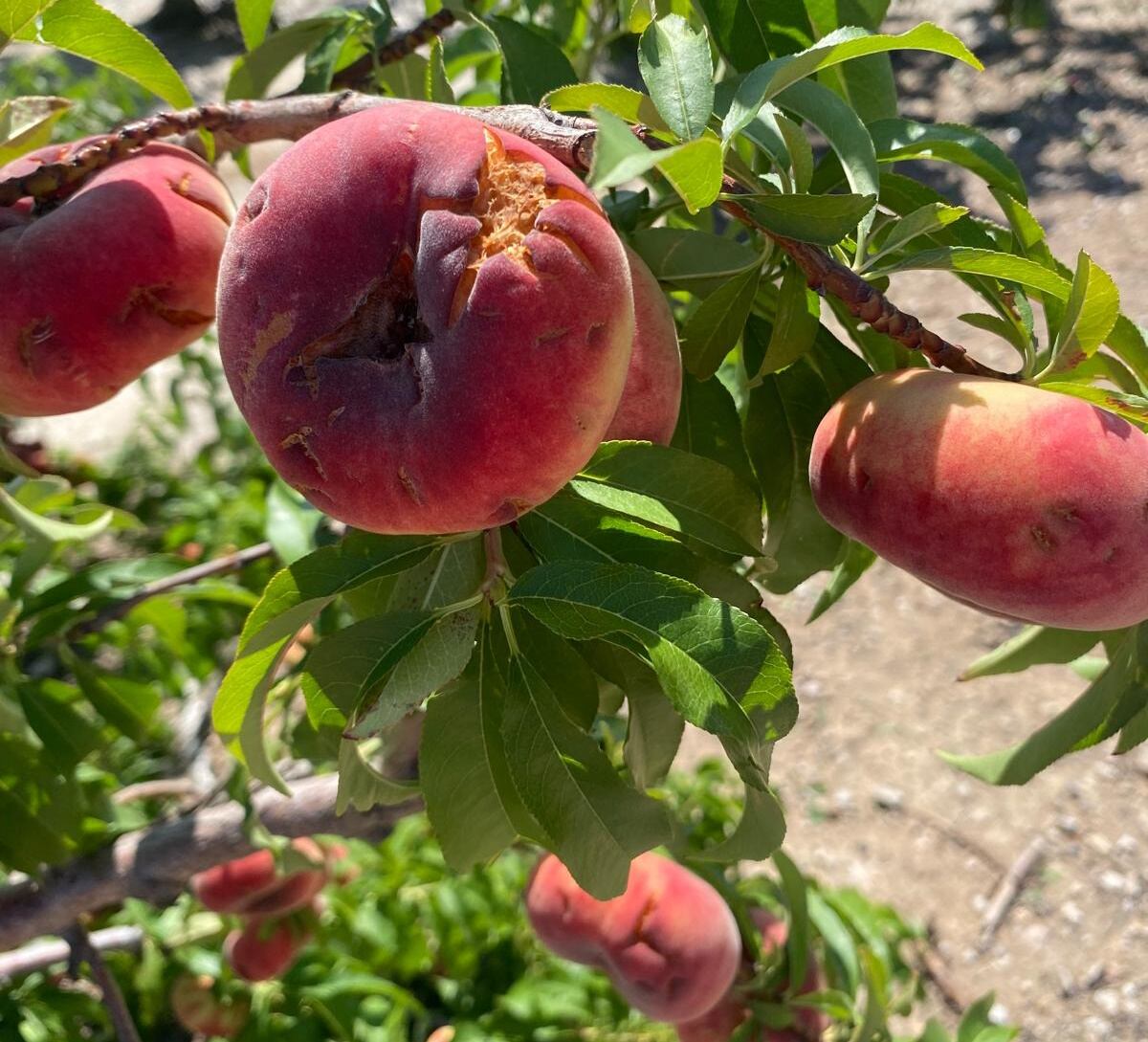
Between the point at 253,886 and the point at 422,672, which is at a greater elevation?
the point at 422,672

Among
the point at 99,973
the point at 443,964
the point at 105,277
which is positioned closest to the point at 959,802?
the point at 443,964

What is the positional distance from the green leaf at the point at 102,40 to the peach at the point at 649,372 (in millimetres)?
362

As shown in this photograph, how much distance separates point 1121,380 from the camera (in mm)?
642

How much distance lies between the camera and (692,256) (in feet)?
2.20

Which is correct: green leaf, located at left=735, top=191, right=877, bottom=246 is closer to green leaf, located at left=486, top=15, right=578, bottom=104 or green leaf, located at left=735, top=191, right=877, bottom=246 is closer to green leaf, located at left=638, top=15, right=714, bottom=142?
green leaf, located at left=638, top=15, right=714, bottom=142

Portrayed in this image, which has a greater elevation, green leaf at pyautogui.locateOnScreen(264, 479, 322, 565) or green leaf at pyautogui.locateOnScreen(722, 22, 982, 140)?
green leaf at pyautogui.locateOnScreen(722, 22, 982, 140)

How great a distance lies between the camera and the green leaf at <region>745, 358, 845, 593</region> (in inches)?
27.7

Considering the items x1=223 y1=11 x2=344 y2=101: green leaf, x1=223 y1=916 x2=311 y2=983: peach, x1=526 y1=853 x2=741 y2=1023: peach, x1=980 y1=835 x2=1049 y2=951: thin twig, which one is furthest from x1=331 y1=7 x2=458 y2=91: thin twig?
x1=980 y1=835 x2=1049 y2=951: thin twig

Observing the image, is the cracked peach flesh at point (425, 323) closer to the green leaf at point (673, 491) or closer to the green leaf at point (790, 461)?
the green leaf at point (673, 491)

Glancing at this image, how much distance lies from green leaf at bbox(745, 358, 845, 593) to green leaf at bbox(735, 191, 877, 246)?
19 cm

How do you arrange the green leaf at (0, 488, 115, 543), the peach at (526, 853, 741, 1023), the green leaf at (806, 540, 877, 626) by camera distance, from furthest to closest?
→ the peach at (526, 853, 741, 1023) → the green leaf at (0, 488, 115, 543) → the green leaf at (806, 540, 877, 626)

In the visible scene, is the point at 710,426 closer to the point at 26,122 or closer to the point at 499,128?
the point at 499,128

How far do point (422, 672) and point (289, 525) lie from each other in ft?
2.08

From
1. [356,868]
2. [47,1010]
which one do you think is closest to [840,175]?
[47,1010]
